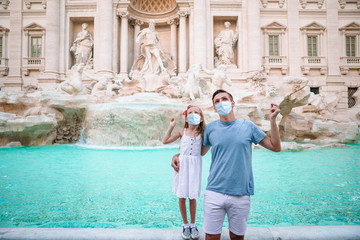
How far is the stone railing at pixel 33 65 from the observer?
50.9ft

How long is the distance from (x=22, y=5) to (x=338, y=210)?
20.3 m

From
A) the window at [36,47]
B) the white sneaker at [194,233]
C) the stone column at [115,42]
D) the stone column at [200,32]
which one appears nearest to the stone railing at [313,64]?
the stone column at [200,32]

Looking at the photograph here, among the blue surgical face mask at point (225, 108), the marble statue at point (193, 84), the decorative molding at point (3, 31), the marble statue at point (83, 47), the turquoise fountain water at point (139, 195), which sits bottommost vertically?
the turquoise fountain water at point (139, 195)

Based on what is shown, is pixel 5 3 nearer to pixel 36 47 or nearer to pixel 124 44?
pixel 36 47

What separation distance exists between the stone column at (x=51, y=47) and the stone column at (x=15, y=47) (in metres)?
2.08

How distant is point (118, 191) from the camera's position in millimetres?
2951

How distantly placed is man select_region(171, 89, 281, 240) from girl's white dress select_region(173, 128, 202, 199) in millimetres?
259

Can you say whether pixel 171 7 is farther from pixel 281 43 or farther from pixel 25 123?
pixel 25 123

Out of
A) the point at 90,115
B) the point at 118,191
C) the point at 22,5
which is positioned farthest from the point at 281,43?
the point at 22,5

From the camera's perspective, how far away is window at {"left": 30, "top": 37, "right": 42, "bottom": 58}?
15945mm

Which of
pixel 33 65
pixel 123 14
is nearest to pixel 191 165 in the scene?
pixel 123 14

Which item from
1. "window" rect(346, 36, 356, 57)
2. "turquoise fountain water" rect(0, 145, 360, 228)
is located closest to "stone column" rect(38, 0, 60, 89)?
"turquoise fountain water" rect(0, 145, 360, 228)

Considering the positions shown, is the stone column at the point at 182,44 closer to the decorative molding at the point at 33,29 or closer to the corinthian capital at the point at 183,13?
Answer: the corinthian capital at the point at 183,13

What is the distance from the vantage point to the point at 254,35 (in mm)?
15125
